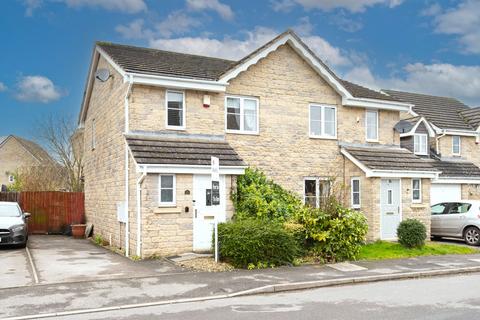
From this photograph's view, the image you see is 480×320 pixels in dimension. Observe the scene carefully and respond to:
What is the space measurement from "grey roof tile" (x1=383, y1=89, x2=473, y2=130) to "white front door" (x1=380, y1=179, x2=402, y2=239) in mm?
9302

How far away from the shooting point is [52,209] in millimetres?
→ 24500

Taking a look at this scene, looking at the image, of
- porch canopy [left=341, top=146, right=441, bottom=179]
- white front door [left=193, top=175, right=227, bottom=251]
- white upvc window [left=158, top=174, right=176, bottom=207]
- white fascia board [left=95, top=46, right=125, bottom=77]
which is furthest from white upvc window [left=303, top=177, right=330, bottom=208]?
white fascia board [left=95, top=46, right=125, bottom=77]

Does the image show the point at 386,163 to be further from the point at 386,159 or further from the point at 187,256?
the point at 187,256

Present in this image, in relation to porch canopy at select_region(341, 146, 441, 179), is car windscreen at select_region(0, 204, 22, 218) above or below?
below

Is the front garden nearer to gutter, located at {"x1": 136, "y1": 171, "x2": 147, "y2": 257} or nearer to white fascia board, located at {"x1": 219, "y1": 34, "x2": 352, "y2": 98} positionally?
gutter, located at {"x1": 136, "y1": 171, "x2": 147, "y2": 257}

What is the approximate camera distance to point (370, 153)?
20547mm

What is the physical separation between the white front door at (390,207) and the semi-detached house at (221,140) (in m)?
0.04

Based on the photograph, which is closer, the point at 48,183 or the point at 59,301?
the point at 59,301

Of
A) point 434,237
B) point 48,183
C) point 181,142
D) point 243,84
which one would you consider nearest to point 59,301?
point 181,142

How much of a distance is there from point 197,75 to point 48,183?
79.0ft

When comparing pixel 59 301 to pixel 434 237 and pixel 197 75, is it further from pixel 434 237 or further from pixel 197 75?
pixel 434 237

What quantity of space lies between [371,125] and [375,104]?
986 mm

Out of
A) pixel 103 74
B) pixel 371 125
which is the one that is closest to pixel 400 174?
pixel 371 125

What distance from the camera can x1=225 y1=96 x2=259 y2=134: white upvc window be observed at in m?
18.4
